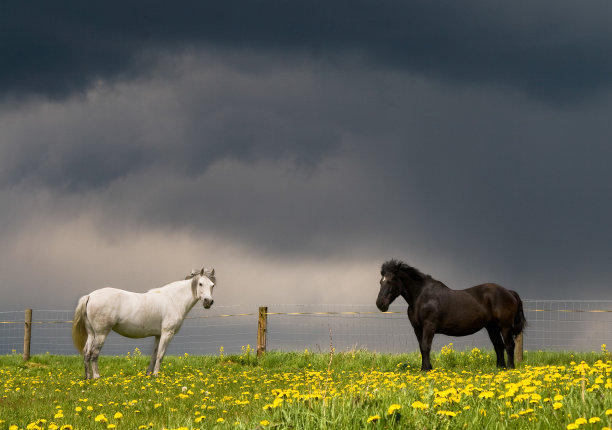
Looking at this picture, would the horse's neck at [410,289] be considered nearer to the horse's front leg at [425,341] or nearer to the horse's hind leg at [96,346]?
the horse's front leg at [425,341]

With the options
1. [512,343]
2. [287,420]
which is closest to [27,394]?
[287,420]

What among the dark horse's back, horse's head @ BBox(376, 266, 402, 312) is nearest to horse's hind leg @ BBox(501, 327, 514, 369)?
the dark horse's back

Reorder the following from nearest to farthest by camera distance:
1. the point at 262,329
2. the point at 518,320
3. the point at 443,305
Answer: the point at 443,305, the point at 518,320, the point at 262,329

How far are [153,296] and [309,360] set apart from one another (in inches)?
216

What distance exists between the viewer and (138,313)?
47.4 ft

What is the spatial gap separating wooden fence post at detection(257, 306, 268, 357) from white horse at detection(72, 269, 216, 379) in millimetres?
5599

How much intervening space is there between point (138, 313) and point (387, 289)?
6024mm

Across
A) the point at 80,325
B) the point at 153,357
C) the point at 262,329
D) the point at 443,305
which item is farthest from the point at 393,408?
the point at 262,329

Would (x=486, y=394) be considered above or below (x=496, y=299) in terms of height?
below

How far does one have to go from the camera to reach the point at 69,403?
956 cm

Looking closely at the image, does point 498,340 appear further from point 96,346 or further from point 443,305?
point 96,346

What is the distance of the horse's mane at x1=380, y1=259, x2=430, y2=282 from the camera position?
14.9 m

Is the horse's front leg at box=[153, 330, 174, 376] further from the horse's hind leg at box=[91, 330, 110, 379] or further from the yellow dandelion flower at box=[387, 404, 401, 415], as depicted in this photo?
the yellow dandelion flower at box=[387, 404, 401, 415]

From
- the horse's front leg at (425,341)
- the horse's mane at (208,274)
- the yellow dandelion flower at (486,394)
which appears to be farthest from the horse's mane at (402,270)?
the yellow dandelion flower at (486,394)
